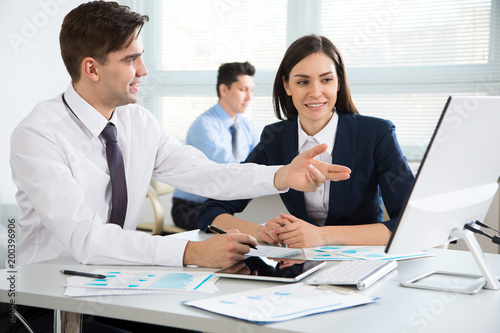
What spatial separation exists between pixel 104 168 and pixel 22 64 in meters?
3.25

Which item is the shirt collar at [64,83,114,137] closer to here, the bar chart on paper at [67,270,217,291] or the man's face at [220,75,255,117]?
the bar chart on paper at [67,270,217,291]

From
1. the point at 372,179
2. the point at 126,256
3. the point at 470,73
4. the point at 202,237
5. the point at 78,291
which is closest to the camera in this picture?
the point at 78,291

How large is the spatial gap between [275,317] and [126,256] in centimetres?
55

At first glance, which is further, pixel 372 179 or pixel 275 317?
pixel 372 179

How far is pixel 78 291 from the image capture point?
3.49 feet

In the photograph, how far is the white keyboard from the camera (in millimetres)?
1093

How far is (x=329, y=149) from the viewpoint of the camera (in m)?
1.93

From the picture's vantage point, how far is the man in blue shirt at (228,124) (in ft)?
12.9

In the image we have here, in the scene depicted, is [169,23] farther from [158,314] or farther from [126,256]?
[158,314]

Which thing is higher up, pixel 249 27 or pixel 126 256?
pixel 249 27

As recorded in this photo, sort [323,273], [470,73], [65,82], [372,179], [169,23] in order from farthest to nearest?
[169,23] → [65,82] → [470,73] → [372,179] → [323,273]

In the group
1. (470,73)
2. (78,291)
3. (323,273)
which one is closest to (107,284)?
(78,291)

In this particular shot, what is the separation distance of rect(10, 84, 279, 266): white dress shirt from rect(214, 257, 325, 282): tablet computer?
0.53 ft

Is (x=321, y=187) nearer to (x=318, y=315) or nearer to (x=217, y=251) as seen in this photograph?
(x=217, y=251)
